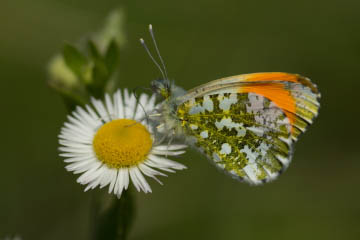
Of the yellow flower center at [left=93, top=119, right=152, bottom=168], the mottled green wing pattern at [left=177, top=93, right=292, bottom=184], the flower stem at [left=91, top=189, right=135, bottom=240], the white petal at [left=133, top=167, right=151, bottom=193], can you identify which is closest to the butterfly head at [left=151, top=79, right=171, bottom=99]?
the mottled green wing pattern at [left=177, top=93, right=292, bottom=184]

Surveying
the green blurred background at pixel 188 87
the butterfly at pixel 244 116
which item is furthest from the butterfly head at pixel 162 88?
the green blurred background at pixel 188 87

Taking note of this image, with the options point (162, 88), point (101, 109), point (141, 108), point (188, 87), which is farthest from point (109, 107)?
point (188, 87)

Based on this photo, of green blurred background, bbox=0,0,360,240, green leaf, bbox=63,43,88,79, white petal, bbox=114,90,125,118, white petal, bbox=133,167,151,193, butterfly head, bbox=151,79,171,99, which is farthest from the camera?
green blurred background, bbox=0,0,360,240

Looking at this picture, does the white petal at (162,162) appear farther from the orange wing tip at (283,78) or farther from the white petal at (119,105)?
the orange wing tip at (283,78)

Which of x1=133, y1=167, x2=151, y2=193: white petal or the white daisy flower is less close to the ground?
the white daisy flower

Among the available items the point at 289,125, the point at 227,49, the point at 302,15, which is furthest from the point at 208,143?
the point at 302,15

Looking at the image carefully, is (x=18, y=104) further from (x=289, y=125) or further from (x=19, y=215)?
(x=289, y=125)

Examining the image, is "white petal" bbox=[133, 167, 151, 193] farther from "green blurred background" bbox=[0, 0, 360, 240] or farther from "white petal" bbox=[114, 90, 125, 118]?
"green blurred background" bbox=[0, 0, 360, 240]
